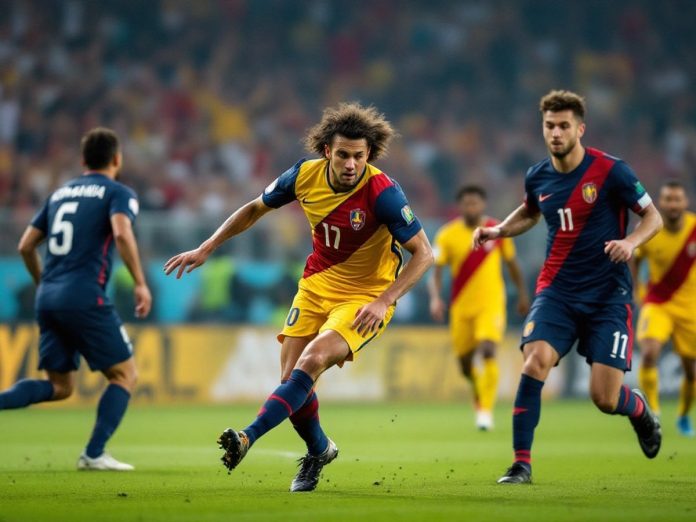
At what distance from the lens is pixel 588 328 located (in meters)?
8.12

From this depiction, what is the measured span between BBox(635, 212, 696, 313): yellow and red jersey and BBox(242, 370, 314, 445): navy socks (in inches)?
264

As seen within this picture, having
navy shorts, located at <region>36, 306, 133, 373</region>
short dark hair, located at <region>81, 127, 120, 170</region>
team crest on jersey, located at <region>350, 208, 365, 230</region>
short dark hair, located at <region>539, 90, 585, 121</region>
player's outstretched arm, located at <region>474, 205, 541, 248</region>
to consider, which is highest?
short dark hair, located at <region>539, 90, 585, 121</region>

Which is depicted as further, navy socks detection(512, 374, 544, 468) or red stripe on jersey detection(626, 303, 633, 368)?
red stripe on jersey detection(626, 303, 633, 368)

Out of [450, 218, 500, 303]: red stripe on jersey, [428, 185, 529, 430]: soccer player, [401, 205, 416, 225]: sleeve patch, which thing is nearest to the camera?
[401, 205, 416, 225]: sleeve patch

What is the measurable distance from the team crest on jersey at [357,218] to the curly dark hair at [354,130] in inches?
13.8

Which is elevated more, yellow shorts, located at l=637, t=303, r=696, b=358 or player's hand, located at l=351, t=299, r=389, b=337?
yellow shorts, located at l=637, t=303, r=696, b=358

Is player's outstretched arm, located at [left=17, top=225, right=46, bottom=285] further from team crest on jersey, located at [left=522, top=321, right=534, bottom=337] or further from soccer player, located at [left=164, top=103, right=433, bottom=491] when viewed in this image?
team crest on jersey, located at [left=522, top=321, right=534, bottom=337]

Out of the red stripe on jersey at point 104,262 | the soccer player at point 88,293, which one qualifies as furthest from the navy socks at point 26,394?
the red stripe on jersey at point 104,262

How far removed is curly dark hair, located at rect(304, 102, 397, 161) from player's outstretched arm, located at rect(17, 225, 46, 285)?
102 inches

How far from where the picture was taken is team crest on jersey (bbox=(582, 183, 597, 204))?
314 inches

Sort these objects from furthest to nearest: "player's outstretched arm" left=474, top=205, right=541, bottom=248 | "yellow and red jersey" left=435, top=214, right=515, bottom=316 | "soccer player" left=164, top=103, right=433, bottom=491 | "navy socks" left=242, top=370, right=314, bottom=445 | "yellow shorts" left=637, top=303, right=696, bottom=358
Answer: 1. "yellow and red jersey" left=435, top=214, right=515, bottom=316
2. "yellow shorts" left=637, top=303, right=696, bottom=358
3. "player's outstretched arm" left=474, top=205, right=541, bottom=248
4. "soccer player" left=164, top=103, right=433, bottom=491
5. "navy socks" left=242, top=370, right=314, bottom=445

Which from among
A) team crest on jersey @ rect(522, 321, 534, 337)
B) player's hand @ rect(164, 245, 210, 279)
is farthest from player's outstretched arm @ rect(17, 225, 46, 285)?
team crest on jersey @ rect(522, 321, 534, 337)

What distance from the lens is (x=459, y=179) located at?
23.1 m

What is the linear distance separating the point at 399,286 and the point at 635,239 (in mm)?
1619
